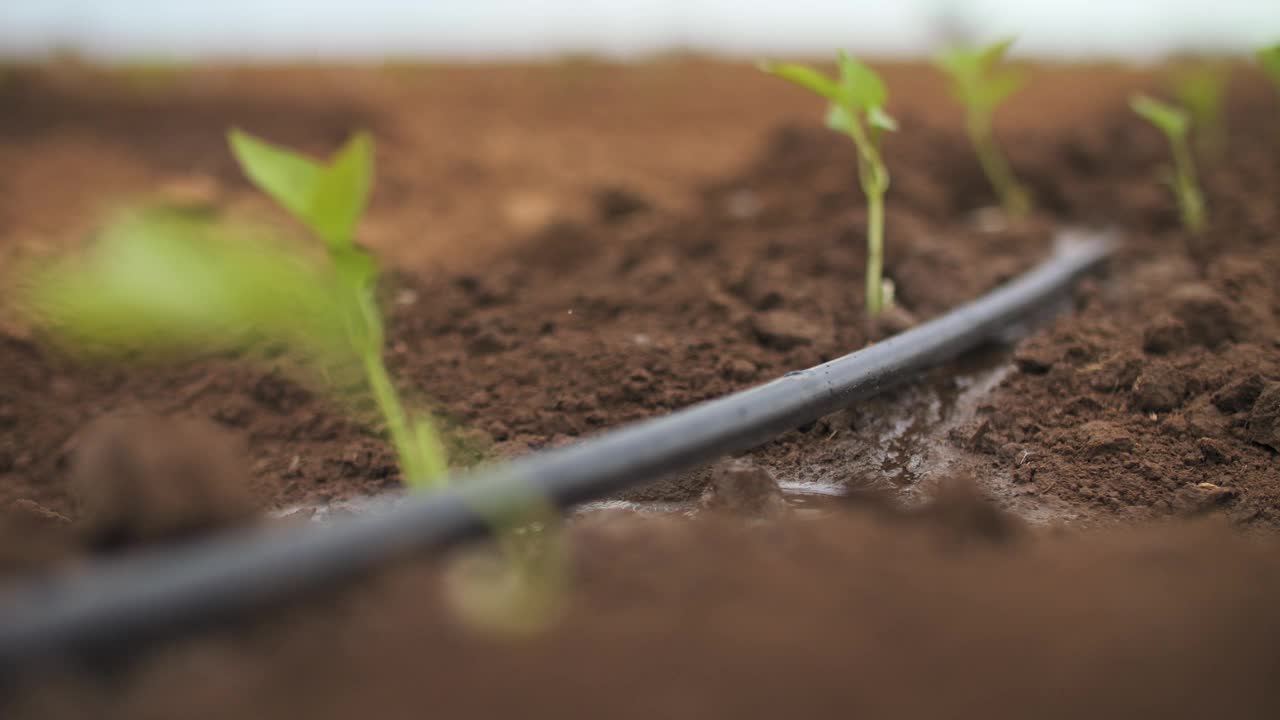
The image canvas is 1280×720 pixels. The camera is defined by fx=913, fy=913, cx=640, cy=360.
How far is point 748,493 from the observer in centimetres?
123

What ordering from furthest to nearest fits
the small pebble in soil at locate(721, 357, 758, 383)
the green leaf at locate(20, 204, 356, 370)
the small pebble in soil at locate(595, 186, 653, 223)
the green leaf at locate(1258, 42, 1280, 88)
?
1. the small pebble in soil at locate(595, 186, 653, 223)
2. the green leaf at locate(1258, 42, 1280, 88)
3. the small pebble in soil at locate(721, 357, 758, 383)
4. the green leaf at locate(20, 204, 356, 370)

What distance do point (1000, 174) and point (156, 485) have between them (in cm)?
278

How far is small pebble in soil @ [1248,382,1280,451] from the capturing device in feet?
4.68

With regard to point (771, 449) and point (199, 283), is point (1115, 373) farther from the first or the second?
point (199, 283)

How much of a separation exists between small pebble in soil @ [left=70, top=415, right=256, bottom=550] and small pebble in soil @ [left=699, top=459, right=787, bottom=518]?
0.61m

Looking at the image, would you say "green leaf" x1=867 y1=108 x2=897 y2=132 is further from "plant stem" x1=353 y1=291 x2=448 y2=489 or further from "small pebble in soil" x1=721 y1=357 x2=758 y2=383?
"plant stem" x1=353 y1=291 x2=448 y2=489

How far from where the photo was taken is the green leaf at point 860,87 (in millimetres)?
1582

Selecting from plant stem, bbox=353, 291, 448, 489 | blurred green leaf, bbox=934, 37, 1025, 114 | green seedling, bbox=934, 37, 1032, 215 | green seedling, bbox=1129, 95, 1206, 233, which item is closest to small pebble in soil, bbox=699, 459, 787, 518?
plant stem, bbox=353, 291, 448, 489

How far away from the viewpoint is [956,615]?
→ 0.80 meters

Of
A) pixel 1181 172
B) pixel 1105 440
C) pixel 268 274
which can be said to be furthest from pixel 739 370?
pixel 1181 172

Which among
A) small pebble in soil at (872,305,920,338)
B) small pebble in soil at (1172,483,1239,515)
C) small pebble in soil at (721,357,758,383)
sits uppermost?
A: small pebble in soil at (872,305,920,338)

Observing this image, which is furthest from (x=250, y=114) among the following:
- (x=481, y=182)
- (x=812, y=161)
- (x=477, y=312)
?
(x=477, y=312)

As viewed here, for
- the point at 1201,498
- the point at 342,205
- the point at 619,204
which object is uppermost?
the point at 342,205

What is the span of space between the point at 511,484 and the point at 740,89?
598cm
